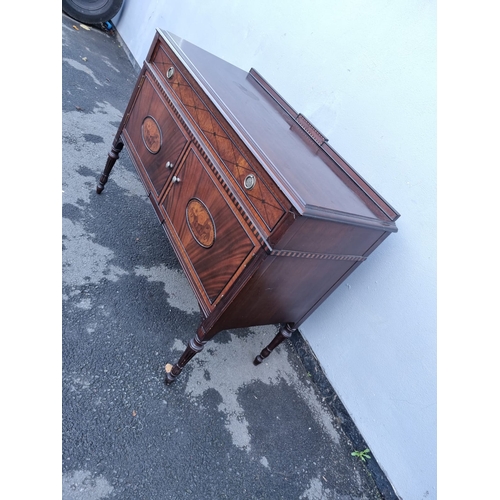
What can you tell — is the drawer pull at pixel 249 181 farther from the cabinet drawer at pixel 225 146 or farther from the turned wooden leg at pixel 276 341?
the turned wooden leg at pixel 276 341

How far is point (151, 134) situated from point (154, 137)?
4 centimetres

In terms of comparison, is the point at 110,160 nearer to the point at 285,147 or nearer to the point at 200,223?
the point at 200,223

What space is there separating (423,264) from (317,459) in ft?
3.13

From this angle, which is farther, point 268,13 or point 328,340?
point 268,13

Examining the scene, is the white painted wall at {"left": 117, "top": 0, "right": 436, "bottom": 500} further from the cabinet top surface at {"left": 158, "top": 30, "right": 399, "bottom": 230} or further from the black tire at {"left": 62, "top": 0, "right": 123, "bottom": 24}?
the black tire at {"left": 62, "top": 0, "right": 123, "bottom": 24}

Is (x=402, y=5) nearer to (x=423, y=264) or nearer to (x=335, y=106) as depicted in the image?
(x=335, y=106)

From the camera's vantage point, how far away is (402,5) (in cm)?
145

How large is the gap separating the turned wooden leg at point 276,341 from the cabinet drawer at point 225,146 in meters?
0.71

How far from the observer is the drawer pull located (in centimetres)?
103

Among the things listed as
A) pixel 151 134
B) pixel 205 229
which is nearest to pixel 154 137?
pixel 151 134

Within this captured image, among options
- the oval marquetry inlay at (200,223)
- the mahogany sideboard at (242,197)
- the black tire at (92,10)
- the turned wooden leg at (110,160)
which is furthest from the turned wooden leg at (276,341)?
the black tire at (92,10)

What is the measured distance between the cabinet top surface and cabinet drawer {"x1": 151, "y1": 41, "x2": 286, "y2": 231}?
4 cm

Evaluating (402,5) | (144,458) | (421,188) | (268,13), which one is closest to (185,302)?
(144,458)

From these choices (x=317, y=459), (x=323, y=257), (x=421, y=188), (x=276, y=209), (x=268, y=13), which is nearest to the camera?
(x=276, y=209)
